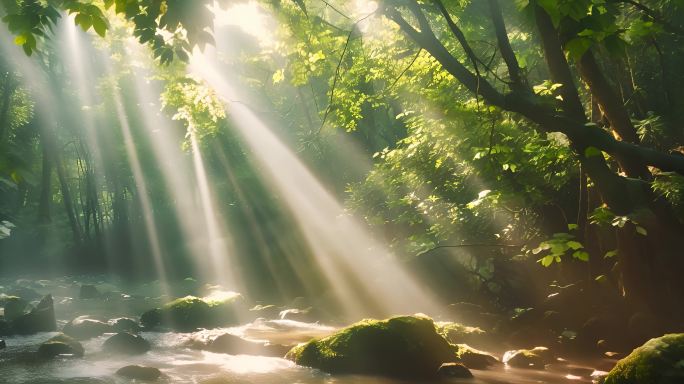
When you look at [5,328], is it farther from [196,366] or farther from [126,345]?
[196,366]

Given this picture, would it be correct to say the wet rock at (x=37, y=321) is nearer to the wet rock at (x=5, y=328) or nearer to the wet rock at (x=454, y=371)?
the wet rock at (x=5, y=328)

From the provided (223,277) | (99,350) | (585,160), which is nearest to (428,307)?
(99,350)

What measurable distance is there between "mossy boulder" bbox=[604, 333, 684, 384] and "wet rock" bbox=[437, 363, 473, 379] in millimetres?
2645

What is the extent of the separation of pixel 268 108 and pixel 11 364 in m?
20.5

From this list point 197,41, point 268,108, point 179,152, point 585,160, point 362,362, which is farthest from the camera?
point 179,152

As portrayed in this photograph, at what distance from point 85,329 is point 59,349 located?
2.38m

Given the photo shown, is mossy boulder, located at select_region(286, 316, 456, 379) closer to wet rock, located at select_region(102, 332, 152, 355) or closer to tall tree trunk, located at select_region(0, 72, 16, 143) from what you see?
wet rock, located at select_region(102, 332, 152, 355)

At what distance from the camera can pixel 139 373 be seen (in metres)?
8.56

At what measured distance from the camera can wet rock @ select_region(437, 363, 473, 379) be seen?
8.18 meters

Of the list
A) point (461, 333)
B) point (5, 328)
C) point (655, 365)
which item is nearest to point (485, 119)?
point (461, 333)

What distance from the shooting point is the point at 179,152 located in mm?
30797

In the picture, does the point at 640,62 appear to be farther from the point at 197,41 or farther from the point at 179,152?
the point at 179,152

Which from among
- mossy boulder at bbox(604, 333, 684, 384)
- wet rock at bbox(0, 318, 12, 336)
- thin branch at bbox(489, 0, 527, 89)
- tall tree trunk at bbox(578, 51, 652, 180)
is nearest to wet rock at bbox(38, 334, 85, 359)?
wet rock at bbox(0, 318, 12, 336)

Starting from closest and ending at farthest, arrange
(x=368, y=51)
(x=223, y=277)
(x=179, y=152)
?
(x=368, y=51) → (x=223, y=277) → (x=179, y=152)
